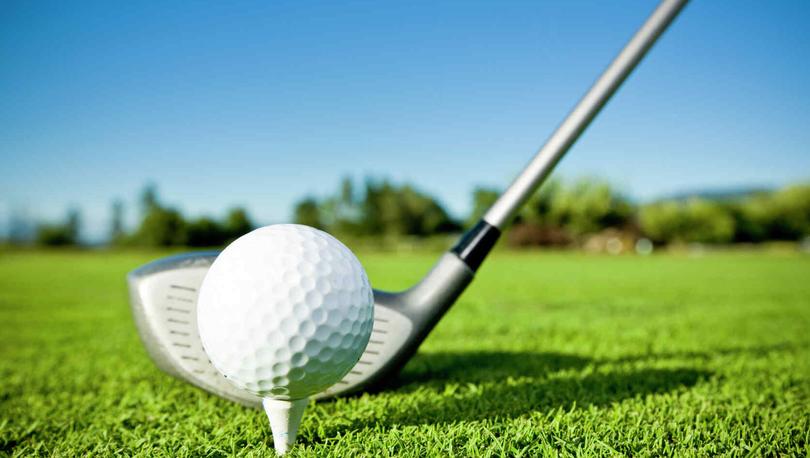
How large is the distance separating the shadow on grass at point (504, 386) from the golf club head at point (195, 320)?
22 centimetres

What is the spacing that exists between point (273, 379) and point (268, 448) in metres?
0.34

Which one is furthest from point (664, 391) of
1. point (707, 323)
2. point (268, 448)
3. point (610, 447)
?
point (707, 323)

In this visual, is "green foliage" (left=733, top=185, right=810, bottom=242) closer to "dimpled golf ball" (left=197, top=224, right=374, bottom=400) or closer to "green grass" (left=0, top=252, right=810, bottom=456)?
"green grass" (left=0, top=252, right=810, bottom=456)

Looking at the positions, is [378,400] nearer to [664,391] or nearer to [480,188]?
[664,391]

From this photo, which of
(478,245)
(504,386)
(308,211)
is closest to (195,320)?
(478,245)

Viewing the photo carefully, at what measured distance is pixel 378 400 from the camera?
7.72 feet

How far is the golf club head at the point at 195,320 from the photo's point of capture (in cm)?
226

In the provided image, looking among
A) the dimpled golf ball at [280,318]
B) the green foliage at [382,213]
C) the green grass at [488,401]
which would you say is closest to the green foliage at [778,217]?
the green foliage at [382,213]

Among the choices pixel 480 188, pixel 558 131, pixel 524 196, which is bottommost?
pixel 480 188

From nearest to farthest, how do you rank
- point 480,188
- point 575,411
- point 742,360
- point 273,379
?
point 273,379 → point 575,411 → point 742,360 → point 480,188

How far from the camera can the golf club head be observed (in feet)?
7.43

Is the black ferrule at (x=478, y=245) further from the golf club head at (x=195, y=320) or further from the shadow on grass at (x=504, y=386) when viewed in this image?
the shadow on grass at (x=504, y=386)

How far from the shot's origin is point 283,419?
1754 mm

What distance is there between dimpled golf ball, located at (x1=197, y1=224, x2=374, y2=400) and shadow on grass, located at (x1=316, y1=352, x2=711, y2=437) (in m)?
0.43
